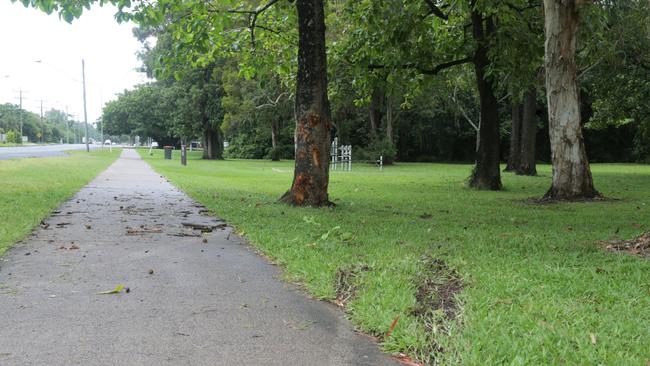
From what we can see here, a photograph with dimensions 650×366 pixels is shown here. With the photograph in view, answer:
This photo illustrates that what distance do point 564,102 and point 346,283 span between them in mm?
9365

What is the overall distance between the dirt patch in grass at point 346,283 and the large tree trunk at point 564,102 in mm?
8706

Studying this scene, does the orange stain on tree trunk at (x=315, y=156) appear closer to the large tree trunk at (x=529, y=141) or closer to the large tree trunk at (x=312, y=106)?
the large tree trunk at (x=312, y=106)

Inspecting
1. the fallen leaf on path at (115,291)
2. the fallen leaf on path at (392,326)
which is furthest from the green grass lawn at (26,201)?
the fallen leaf on path at (392,326)

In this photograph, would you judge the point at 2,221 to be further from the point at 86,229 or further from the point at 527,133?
the point at 527,133

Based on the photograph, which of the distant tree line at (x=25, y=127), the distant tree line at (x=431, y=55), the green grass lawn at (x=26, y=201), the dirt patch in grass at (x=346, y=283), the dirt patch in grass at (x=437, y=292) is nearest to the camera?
the dirt patch in grass at (x=437, y=292)

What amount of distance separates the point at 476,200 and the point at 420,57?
5.39m

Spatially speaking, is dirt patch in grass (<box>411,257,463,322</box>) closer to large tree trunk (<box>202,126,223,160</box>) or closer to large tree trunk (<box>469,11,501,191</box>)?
large tree trunk (<box>469,11,501,191</box>)

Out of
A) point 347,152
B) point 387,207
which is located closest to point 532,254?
point 387,207

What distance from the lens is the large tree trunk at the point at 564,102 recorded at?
12.1m

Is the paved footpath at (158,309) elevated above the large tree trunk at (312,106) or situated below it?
below

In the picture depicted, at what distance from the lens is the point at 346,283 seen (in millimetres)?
5125

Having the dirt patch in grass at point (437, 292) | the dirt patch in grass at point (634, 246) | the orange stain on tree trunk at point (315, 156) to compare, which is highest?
the orange stain on tree trunk at point (315, 156)

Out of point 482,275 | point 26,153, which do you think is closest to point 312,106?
point 482,275

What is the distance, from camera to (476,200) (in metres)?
13.6
